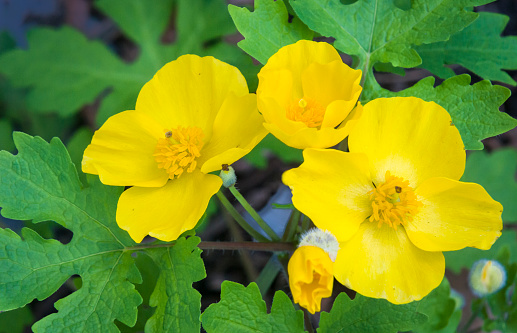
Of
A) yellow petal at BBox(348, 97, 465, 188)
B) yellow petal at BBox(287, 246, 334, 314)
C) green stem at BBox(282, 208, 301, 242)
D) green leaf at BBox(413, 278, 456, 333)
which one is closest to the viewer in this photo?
yellow petal at BBox(287, 246, 334, 314)

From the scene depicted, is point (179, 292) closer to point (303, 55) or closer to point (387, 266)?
point (387, 266)

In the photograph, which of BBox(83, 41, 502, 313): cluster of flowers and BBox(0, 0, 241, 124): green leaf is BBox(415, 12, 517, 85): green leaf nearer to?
BBox(83, 41, 502, 313): cluster of flowers

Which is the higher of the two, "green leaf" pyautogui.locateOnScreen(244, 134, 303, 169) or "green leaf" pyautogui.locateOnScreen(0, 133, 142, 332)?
"green leaf" pyautogui.locateOnScreen(0, 133, 142, 332)

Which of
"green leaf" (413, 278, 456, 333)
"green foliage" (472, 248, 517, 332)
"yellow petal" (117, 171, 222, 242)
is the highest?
"yellow petal" (117, 171, 222, 242)

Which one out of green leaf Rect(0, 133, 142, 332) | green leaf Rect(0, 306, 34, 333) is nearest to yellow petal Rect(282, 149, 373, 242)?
green leaf Rect(0, 133, 142, 332)

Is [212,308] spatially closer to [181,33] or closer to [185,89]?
[185,89]

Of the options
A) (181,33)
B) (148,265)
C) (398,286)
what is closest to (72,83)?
(181,33)

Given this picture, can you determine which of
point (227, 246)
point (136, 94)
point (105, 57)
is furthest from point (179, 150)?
point (105, 57)

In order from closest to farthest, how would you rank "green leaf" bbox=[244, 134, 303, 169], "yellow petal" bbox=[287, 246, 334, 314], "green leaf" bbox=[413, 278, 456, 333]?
"yellow petal" bbox=[287, 246, 334, 314] → "green leaf" bbox=[413, 278, 456, 333] → "green leaf" bbox=[244, 134, 303, 169]
